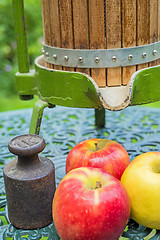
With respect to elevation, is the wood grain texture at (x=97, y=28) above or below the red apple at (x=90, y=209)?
above

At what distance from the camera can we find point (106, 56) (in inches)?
52.4

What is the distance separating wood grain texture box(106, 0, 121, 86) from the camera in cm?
128

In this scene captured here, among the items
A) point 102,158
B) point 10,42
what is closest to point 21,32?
point 102,158

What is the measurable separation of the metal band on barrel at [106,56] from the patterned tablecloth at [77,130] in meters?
0.49

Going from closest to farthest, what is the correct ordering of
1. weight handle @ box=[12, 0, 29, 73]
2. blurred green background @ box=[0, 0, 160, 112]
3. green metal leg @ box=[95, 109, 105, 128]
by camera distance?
weight handle @ box=[12, 0, 29, 73]
green metal leg @ box=[95, 109, 105, 128]
blurred green background @ box=[0, 0, 160, 112]

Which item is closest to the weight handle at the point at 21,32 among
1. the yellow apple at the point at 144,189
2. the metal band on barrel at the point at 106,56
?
the metal band on barrel at the point at 106,56

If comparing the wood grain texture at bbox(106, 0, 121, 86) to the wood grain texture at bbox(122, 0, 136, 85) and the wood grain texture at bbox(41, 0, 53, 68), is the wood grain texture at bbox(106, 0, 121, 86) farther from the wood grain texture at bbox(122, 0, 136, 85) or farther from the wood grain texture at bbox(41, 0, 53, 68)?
the wood grain texture at bbox(41, 0, 53, 68)

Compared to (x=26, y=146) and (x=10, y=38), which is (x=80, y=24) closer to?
(x=26, y=146)

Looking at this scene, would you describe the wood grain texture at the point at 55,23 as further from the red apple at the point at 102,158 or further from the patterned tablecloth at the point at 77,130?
the patterned tablecloth at the point at 77,130

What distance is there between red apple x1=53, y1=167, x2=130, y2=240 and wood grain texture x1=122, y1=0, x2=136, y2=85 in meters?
0.51

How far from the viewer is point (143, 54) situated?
4.48 ft

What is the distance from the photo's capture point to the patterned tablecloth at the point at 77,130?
5.79ft

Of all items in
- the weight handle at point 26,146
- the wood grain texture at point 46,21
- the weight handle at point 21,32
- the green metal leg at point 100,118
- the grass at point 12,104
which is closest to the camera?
the weight handle at point 26,146

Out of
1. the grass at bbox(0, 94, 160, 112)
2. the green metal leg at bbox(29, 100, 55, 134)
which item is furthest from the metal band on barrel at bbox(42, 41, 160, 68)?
the grass at bbox(0, 94, 160, 112)
